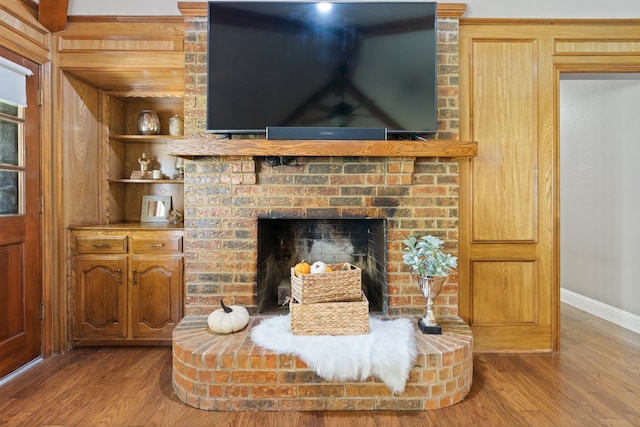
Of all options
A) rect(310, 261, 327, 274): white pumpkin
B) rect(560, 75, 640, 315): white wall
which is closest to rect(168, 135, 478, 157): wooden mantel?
rect(310, 261, 327, 274): white pumpkin

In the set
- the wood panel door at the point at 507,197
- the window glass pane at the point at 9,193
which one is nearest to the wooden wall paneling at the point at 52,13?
the window glass pane at the point at 9,193

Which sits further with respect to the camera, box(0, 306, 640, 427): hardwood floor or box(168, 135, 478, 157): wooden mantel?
box(168, 135, 478, 157): wooden mantel

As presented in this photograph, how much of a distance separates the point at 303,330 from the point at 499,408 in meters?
1.05

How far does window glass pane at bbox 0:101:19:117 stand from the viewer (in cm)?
212

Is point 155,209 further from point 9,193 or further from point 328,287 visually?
point 328,287

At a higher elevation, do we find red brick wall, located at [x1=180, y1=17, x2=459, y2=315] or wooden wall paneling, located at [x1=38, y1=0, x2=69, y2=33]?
wooden wall paneling, located at [x1=38, y1=0, x2=69, y2=33]

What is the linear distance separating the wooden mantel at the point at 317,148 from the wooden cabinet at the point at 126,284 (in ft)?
2.33

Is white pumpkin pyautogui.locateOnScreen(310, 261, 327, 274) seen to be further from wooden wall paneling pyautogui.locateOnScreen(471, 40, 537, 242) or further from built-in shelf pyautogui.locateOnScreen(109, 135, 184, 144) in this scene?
built-in shelf pyautogui.locateOnScreen(109, 135, 184, 144)

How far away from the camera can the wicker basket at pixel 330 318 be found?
1.95 meters

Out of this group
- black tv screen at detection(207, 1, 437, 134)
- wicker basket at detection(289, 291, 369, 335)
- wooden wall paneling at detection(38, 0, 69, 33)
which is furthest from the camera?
wooden wall paneling at detection(38, 0, 69, 33)

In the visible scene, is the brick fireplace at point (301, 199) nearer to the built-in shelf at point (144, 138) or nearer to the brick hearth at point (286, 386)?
the brick hearth at point (286, 386)

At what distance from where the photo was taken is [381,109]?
2.18 m

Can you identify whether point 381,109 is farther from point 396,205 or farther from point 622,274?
point 622,274

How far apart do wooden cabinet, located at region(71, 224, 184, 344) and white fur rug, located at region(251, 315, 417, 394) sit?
90cm
